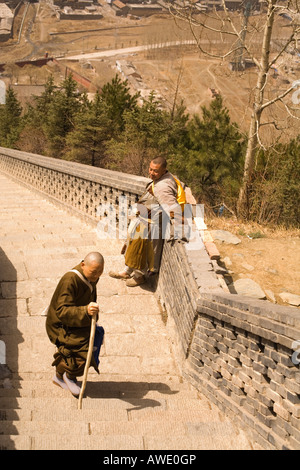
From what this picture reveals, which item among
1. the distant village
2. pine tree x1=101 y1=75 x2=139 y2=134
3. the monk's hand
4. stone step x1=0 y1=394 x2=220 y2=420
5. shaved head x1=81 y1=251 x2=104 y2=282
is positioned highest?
the distant village

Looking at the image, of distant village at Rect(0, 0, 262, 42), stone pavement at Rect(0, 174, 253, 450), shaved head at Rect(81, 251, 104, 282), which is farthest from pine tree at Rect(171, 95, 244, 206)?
distant village at Rect(0, 0, 262, 42)

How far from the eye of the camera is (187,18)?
44.7 feet

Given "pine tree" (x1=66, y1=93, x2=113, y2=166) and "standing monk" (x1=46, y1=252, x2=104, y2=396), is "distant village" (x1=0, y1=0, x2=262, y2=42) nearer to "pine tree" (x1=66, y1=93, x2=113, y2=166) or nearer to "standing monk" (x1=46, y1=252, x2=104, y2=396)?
"pine tree" (x1=66, y1=93, x2=113, y2=166)

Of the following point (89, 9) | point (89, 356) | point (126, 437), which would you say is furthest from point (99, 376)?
point (89, 9)

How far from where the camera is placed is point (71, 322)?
13.5 ft

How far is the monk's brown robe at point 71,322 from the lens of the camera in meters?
4.07

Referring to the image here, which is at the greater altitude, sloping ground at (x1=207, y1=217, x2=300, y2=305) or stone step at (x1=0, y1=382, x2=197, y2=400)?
sloping ground at (x1=207, y1=217, x2=300, y2=305)

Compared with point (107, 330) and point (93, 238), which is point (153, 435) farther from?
point (93, 238)

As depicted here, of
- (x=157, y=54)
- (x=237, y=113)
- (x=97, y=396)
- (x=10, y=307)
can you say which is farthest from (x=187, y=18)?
(x=157, y=54)

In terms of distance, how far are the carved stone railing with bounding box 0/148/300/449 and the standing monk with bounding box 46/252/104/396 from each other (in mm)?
1037

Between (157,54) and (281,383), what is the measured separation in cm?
11325

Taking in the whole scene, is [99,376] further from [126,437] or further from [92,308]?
[126,437]

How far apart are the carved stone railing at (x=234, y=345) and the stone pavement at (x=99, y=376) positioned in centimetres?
18

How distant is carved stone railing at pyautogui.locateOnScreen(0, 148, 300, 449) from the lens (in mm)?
3221
